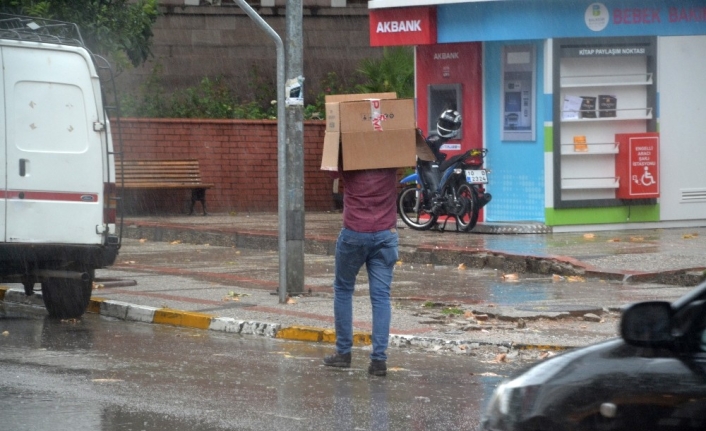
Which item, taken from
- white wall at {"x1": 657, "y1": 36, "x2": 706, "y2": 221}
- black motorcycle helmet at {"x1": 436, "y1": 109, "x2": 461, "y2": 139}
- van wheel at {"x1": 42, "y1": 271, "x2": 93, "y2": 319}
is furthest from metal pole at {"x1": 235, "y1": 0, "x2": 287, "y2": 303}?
white wall at {"x1": 657, "y1": 36, "x2": 706, "y2": 221}

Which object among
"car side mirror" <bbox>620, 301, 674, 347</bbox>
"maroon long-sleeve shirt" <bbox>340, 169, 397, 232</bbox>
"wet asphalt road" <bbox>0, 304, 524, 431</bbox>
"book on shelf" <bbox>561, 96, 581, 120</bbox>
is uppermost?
"book on shelf" <bbox>561, 96, 581, 120</bbox>

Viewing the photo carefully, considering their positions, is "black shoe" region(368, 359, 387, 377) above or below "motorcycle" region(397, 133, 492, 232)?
below

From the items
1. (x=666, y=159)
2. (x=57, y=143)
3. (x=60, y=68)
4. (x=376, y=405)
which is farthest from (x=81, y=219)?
(x=666, y=159)

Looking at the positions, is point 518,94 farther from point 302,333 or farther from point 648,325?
point 648,325

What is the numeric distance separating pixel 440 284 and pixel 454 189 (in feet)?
14.6

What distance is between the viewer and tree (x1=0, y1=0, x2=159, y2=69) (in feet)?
47.9

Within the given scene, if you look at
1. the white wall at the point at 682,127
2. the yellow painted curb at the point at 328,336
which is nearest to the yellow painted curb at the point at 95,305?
the yellow painted curb at the point at 328,336

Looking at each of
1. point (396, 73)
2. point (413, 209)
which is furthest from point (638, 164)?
point (396, 73)

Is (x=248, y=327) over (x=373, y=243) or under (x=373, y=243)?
under

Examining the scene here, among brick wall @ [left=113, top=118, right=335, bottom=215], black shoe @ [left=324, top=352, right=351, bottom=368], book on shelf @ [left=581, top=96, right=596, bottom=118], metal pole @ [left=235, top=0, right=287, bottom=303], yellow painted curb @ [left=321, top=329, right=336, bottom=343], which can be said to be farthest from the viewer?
brick wall @ [left=113, top=118, right=335, bottom=215]

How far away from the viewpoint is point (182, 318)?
35.9 feet

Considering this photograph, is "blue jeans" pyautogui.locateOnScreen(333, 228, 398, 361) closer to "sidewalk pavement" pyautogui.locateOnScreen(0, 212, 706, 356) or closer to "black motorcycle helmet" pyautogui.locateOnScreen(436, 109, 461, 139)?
"sidewalk pavement" pyautogui.locateOnScreen(0, 212, 706, 356)

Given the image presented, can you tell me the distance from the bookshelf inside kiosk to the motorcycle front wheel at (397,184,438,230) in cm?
202

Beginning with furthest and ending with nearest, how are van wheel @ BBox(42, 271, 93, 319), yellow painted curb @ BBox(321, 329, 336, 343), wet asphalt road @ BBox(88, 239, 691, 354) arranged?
van wheel @ BBox(42, 271, 93, 319), wet asphalt road @ BBox(88, 239, 691, 354), yellow painted curb @ BBox(321, 329, 336, 343)
